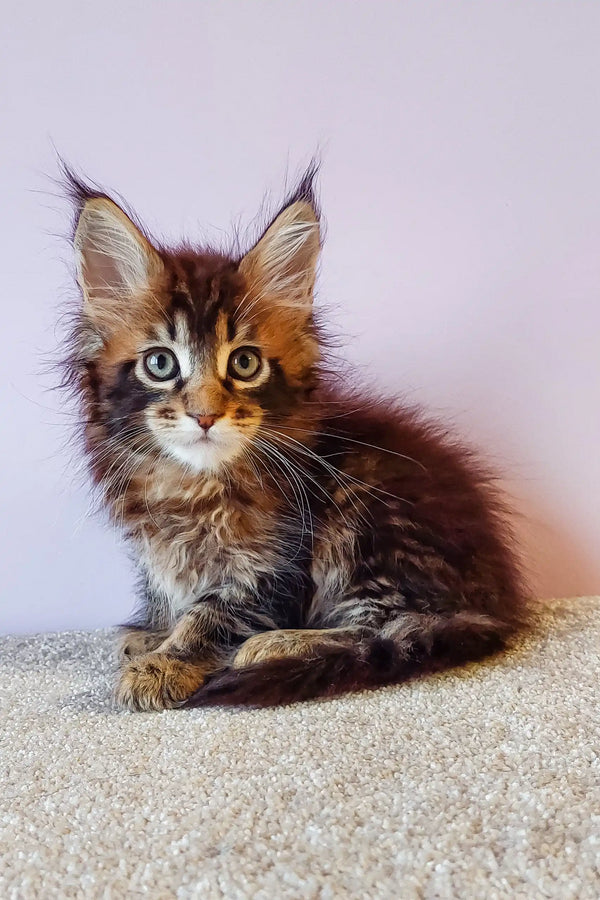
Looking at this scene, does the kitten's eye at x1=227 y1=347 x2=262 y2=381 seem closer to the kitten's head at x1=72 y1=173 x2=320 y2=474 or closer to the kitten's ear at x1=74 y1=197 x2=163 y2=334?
the kitten's head at x1=72 y1=173 x2=320 y2=474

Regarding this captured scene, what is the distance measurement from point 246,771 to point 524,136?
160 centimetres

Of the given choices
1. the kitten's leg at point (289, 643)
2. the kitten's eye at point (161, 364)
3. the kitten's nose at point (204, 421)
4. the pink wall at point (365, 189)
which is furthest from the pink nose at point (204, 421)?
the pink wall at point (365, 189)

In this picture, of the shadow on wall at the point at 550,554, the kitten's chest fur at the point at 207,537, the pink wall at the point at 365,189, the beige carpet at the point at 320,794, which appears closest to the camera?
the beige carpet at the point at 320,794

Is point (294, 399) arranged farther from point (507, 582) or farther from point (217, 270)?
point (507, 582)

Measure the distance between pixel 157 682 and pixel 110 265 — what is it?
0.80 metres

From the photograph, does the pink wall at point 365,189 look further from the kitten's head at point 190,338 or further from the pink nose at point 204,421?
the pink nose at point 204,421

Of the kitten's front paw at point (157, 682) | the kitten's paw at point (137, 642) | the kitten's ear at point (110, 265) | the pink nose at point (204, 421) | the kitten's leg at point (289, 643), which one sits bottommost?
the kitten's paw at point (137, 642)

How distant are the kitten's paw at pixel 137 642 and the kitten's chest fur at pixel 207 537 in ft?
0.48

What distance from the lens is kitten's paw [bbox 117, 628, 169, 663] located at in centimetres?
143

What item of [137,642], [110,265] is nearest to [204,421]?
[110,265]

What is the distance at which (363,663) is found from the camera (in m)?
1.20

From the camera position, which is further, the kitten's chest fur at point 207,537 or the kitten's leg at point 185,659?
the kitten's chest fur at point 207,537

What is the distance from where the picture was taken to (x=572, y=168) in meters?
1.79

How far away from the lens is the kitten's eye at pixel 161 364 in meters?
1.31
